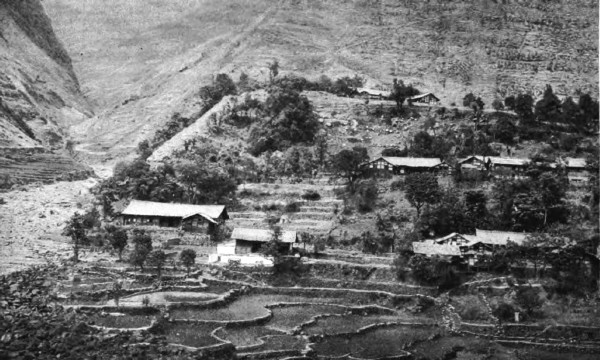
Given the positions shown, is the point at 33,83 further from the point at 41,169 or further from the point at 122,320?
the point at 122,320

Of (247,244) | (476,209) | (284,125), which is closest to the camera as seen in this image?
(247,244)

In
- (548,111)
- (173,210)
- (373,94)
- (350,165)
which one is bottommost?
(173,210)

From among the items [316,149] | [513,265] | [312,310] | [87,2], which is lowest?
[312,310]

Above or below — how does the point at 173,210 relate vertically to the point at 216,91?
below

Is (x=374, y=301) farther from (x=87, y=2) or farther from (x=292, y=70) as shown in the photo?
(x=87, y=2)

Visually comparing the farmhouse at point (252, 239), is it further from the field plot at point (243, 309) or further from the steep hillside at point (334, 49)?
the steep hillside at point (334, 49)

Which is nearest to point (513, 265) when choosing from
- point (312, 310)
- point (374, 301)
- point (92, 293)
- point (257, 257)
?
point (374, 301)

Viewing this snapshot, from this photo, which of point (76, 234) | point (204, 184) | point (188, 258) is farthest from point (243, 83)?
point (188, 258)
